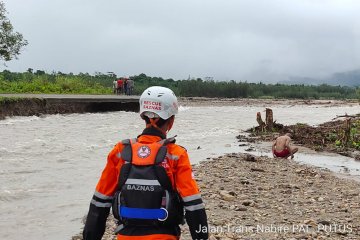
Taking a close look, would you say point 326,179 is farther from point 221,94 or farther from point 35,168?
point 221,94

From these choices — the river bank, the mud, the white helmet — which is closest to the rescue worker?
the white helmet

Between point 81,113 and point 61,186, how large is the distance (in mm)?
25078

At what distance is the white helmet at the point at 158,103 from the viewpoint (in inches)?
140

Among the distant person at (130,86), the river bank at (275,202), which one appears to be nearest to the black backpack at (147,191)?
the river bank at (275,202)

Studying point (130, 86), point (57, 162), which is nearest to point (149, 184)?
point (57, 162)

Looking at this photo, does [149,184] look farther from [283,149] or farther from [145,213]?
[283,149]

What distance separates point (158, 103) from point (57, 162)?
1241 cm

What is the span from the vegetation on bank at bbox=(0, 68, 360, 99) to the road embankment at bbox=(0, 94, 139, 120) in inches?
386

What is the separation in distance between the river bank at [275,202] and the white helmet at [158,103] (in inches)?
132

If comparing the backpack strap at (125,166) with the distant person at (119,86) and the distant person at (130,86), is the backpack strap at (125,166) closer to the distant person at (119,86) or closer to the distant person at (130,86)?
the distant person at (130,86)

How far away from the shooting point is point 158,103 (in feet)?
11.6

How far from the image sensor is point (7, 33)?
39531mm

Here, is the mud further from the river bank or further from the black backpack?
the black backpack

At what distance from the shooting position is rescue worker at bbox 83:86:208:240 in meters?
3.31
